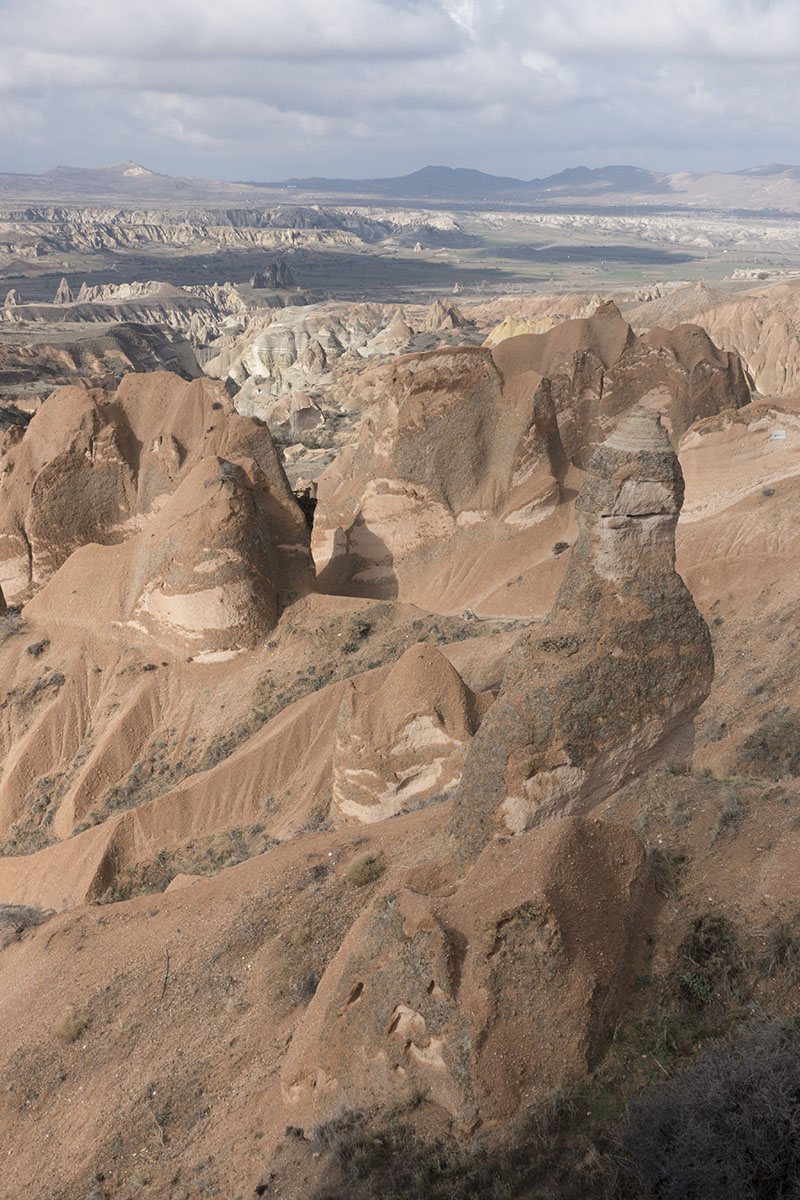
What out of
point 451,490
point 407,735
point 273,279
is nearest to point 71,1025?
point 407,735

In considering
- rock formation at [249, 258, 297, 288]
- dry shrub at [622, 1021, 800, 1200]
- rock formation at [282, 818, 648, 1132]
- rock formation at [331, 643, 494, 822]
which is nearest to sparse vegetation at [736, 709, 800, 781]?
rock formation at [331, 643, 494, 822]

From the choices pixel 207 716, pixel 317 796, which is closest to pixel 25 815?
pixel 207 716

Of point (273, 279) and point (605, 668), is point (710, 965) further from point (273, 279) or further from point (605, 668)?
point (273, 279)

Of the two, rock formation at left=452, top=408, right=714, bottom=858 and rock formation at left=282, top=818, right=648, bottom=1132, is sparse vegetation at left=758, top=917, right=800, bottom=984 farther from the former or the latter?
rock formation at left=452, top=408, right=714, bottom=858

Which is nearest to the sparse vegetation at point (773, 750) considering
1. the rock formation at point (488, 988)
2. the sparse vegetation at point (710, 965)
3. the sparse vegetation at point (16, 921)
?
the sparse vegetation at point (710, 965)

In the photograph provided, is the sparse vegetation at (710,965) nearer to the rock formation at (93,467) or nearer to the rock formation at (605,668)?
the rock formation at (605,668)

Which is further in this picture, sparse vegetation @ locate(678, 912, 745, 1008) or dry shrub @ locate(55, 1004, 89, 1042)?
dry shrub @ locate(55, 1004, 89, 1042)
